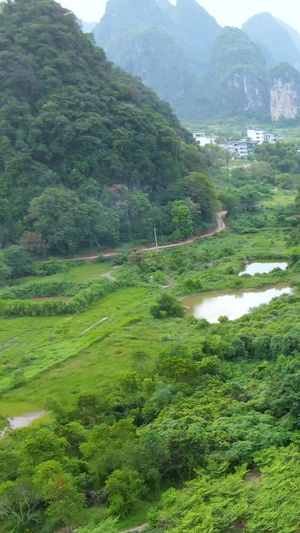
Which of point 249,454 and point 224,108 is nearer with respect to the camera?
point 249,454

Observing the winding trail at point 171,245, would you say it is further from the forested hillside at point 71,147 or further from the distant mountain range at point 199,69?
the distant mountain range at point 199,69

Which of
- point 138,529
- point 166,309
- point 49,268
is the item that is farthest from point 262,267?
point 138,529

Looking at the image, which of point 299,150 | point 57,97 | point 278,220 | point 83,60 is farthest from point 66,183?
point 299,150

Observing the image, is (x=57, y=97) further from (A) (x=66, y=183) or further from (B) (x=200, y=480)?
(B) (x=200, y=480)

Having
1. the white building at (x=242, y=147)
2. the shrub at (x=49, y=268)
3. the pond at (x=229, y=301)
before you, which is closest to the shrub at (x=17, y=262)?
the shrub at (x=49, y=268)

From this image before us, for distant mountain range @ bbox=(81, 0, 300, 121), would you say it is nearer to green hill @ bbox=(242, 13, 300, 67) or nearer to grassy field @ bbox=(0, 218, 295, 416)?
green hill @ bbox=(242, 13, 300, 67)
